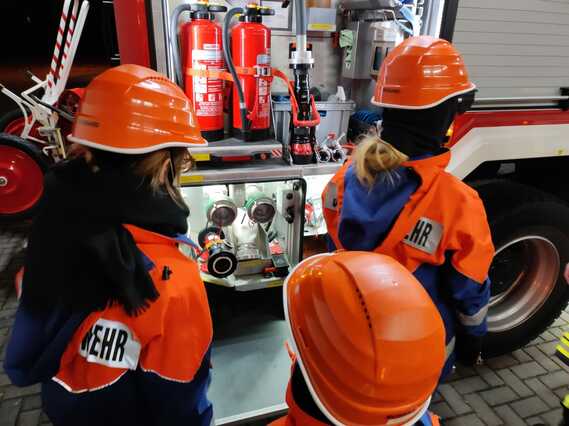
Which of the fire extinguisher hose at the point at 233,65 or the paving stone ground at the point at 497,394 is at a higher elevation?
the fire extinguisher hose at the point at 233,65

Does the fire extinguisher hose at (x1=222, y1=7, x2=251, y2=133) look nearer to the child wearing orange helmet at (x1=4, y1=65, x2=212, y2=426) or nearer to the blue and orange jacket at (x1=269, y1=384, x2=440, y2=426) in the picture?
the child wearing orange helmet at (x1=4, y1=65, x2=212, y2=426)

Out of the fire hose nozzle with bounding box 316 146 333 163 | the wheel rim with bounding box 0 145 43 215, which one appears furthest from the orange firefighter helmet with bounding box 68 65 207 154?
the wheel rim with bounding box 0 145 43 215

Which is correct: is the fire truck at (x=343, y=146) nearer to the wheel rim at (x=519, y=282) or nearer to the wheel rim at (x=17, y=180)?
the wheel rim at (x=519, y=282)

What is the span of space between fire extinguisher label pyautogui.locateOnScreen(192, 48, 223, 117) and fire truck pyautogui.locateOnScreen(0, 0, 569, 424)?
11mm

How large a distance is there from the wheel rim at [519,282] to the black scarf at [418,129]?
1.69 metres

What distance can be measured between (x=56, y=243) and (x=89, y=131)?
352mm

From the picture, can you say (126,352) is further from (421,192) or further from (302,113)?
(302,113)

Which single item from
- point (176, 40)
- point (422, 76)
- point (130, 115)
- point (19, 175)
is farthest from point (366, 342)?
point (19, 175)

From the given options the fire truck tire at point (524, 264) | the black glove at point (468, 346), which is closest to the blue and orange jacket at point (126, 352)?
the black glove at point (468, 346)

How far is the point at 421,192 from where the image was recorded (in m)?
1.54

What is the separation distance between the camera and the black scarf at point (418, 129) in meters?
1.58

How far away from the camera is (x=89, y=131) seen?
1225 millimetres

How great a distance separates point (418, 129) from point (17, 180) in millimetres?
4919

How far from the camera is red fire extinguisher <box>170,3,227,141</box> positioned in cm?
226
